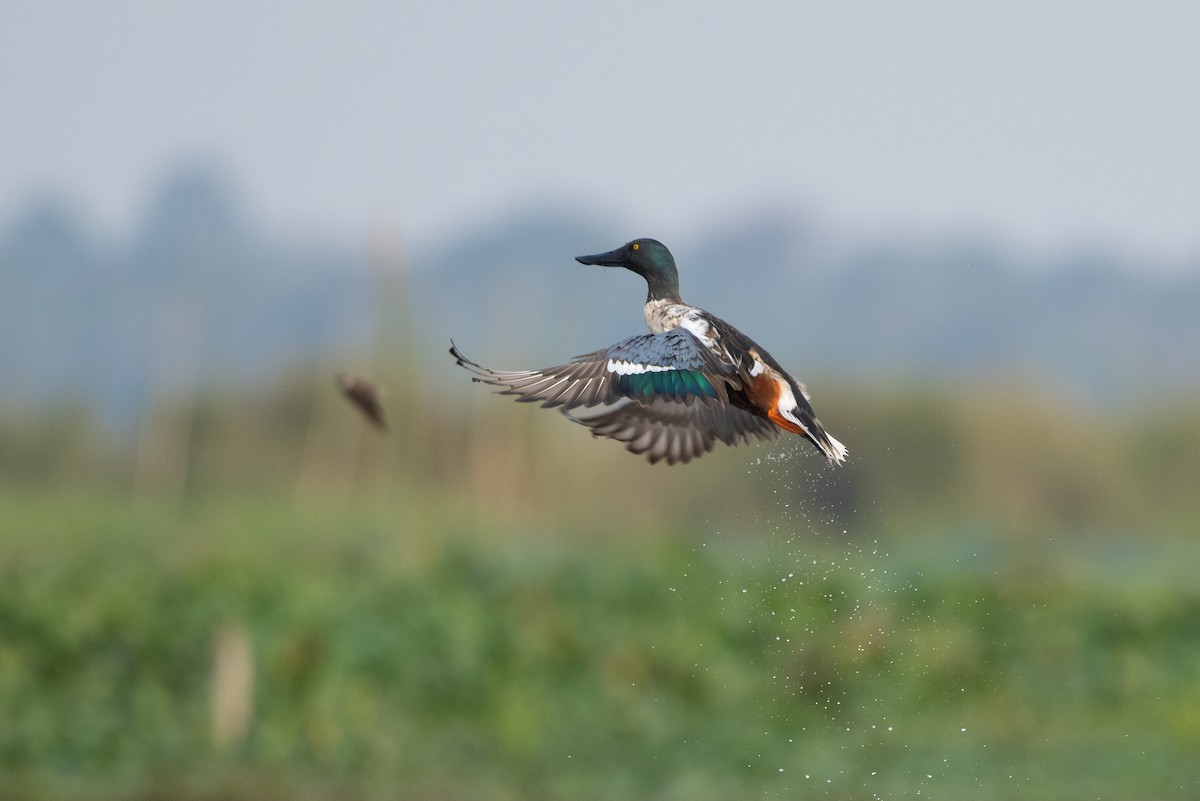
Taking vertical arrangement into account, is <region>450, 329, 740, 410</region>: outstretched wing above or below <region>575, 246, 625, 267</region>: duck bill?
below

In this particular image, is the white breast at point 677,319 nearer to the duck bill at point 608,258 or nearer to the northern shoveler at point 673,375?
the northern shoveler at point 673,375

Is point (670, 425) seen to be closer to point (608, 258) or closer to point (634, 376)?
point (608, 258)

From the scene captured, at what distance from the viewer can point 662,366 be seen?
3.52 meters

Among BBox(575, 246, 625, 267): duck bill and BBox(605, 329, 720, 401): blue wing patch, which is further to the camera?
BBox(575, 246, 625, 267): duck bill

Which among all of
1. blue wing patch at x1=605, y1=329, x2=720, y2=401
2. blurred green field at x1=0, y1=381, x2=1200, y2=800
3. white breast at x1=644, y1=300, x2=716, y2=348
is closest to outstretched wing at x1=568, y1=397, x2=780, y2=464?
white breast at x1=644, y1=300, x2=716, y2=348

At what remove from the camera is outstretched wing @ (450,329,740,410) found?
138 inches

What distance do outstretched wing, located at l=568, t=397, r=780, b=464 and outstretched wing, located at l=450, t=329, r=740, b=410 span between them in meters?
0.49

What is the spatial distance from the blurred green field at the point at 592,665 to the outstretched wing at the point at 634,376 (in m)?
4.23

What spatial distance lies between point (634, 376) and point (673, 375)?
0.08m

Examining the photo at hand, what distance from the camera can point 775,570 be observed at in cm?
1335

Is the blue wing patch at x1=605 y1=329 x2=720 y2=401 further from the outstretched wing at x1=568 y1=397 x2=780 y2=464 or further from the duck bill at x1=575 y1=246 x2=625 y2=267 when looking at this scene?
the outstretched wing at x1=568 y1=397 x2=780 y2=464

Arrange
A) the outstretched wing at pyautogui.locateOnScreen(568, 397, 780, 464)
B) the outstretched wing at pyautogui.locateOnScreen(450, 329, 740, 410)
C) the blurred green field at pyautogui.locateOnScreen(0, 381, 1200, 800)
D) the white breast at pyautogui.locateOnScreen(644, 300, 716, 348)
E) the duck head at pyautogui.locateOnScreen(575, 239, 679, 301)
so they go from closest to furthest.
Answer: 1. the outstretched wing at pyautogui.locateOnScreen(450, 329, 740, 410)
2. the white breast at pyautogui.locateOnScreen(644, 300, 716, 348)
3. the duck head at pyautogui.locateOnScreen(575, 239, 679, 301)
4. the outstretched wing at pyautogui.locateOnScreen(568, 397, 780, 464)
5. the blurred green field at pyautogui.locateOnScreen(0, 381, 1200, 800)

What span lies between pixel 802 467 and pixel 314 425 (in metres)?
16.6

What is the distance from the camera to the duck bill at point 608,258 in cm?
369
